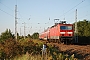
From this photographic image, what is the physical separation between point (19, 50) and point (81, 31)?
36157 millimetres

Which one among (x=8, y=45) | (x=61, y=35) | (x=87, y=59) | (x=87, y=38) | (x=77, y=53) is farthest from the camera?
(x=87, y=38)

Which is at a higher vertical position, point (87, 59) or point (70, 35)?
point (70, 35)

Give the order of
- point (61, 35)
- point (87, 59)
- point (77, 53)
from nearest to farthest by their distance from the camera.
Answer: point (87, 59) → point (77, 53) → point (61, 35)

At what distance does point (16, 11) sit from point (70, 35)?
11.9 m

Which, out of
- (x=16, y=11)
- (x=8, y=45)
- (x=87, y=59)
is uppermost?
(x=16, y=11)

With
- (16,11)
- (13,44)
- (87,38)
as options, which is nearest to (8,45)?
(13,44)

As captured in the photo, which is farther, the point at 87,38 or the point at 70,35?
the point at 87,38

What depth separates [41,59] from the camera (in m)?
11.9

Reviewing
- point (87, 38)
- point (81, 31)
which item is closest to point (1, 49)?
point (87, 38)

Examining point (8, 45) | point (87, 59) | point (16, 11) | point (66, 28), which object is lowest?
point (87, 59)

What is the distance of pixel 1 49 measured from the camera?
52.5 feet

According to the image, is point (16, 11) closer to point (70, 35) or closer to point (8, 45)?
point (70, 35)

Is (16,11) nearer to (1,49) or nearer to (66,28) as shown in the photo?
(66,28)

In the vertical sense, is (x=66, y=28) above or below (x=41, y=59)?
above
